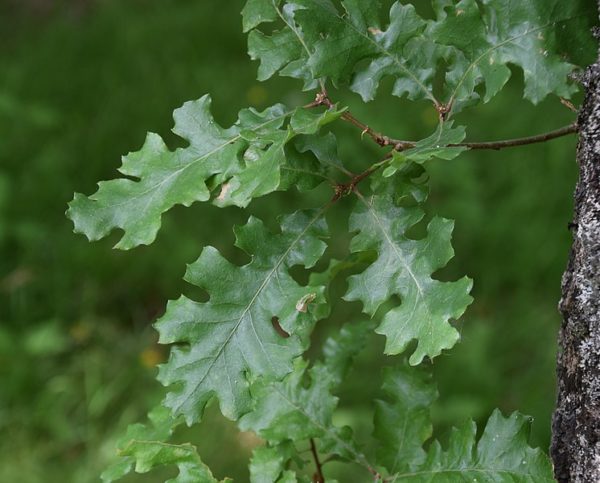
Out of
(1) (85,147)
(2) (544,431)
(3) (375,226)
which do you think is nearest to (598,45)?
(3) (375,226)

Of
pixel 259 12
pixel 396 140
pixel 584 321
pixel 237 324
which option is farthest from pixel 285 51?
pixel 584 321

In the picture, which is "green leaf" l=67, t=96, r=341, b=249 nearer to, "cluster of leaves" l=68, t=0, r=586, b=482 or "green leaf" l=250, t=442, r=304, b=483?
"cluster of leaves" l=68, t=0, r=586, b=482

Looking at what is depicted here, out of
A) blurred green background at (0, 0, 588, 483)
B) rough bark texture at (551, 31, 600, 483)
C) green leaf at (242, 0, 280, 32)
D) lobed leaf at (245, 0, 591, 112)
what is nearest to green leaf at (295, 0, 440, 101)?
lobed leaf at (245, 0, 591, 112)

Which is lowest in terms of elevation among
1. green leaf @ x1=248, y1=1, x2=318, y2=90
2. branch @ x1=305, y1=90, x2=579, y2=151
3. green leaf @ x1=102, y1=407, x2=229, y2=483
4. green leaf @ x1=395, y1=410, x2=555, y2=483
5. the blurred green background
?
the blurred green background

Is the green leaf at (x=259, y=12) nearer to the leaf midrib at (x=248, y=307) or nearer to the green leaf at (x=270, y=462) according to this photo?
the leaf midrib at (x=248, y=307)

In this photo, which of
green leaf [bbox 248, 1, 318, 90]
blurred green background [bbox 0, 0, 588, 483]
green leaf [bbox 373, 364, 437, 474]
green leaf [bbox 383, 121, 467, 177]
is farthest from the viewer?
blurred green background [bbox 0, 0, 588, 483]

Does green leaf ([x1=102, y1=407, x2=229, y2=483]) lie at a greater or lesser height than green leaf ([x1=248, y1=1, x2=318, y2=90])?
lesser

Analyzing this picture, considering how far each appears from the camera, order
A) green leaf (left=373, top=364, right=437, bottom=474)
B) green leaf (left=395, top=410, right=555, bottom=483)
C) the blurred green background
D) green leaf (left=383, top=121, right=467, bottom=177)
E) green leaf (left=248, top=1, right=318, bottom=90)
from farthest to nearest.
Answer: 1. the blurred green background
2. green leaf (left=373, top=364, right=437, bottom=474)
3. green leaf (left=248, top=1, right=318, bottom=90)
4. green leaf (left=395, top=410, right=555, bottom=483)
5. green leaf (left=383, top=121, right=467, bottom=177)

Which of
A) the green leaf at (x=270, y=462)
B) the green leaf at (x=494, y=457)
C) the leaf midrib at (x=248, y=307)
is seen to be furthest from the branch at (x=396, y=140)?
the green leaf at (x=270, y=462)
